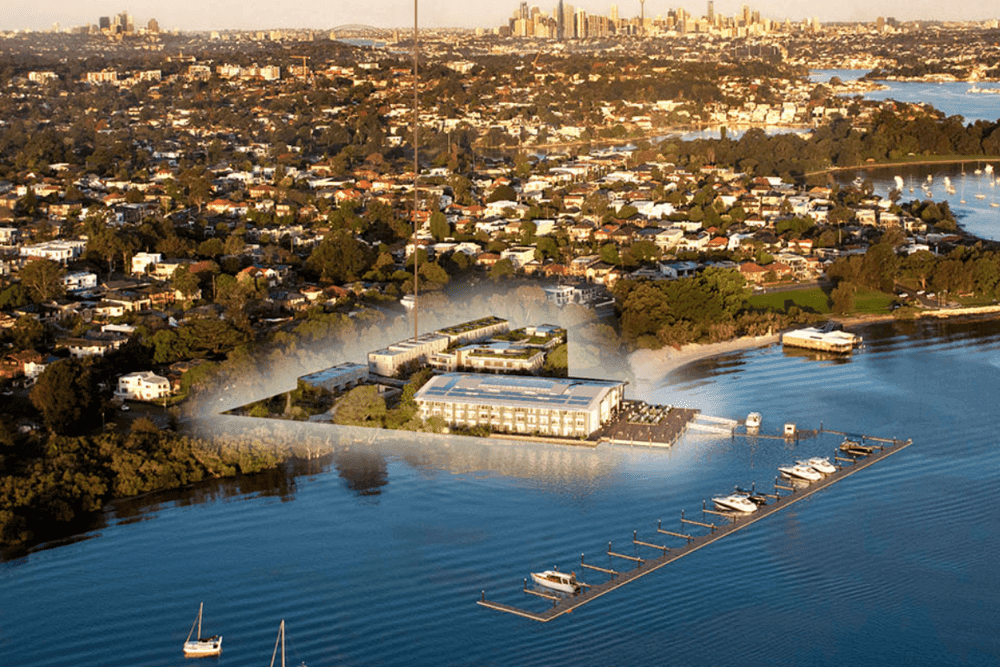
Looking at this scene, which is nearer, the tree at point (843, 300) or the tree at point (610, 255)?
the tree at point (843, 300)

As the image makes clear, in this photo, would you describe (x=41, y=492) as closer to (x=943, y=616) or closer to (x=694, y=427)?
(x=694, y=427)

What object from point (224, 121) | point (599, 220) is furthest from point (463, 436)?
point (224, 121)

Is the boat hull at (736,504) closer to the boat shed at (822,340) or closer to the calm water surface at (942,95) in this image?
the boat shed at (822,340)

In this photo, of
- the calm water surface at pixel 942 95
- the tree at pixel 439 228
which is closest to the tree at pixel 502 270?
the tree at pixel 439 228

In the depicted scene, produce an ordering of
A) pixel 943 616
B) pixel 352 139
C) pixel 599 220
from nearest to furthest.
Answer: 1. pixel 943 616
2. pixel 599 220
3. pixel 352 139

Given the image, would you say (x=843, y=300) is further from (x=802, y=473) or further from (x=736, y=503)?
(x=736, y=503)

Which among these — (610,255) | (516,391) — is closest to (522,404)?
(516,391)
